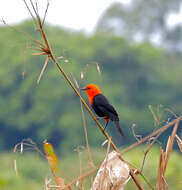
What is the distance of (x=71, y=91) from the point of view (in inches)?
1340

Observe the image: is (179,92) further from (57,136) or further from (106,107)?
(106,107)

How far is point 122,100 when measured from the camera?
1467 inches

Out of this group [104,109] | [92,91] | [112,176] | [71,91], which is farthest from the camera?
[71,91]

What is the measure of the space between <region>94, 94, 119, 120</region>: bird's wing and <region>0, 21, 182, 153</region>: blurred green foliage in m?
26.4

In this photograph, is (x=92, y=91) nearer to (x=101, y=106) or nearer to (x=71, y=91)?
(x=101, y=106)

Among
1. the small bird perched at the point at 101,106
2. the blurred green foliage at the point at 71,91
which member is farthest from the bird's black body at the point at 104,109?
the blurred green foliage at the point at 71,91

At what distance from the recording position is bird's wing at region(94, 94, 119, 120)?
3.42 m

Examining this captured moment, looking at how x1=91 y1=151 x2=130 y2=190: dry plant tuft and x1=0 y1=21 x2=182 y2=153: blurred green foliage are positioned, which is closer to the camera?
x1=91 y1=151 x2=130 y2=190: dry plant tuft

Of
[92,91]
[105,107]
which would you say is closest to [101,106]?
[105,107]

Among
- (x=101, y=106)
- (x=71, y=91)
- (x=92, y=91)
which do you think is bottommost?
(x=71, y=91)

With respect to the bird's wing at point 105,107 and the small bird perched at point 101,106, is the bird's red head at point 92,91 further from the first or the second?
the bird's wing at point 105,107

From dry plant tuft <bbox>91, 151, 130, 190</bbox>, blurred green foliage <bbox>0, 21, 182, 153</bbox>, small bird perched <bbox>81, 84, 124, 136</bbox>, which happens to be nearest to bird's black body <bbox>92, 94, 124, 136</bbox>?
small bird perched <bbox>81, 84, 124, 136</bbox>

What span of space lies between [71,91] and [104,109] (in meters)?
30.5

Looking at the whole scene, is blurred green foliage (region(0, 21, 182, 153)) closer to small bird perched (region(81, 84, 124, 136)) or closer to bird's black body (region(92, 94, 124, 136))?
small bird perched (region(81, 84, 124, 136))
